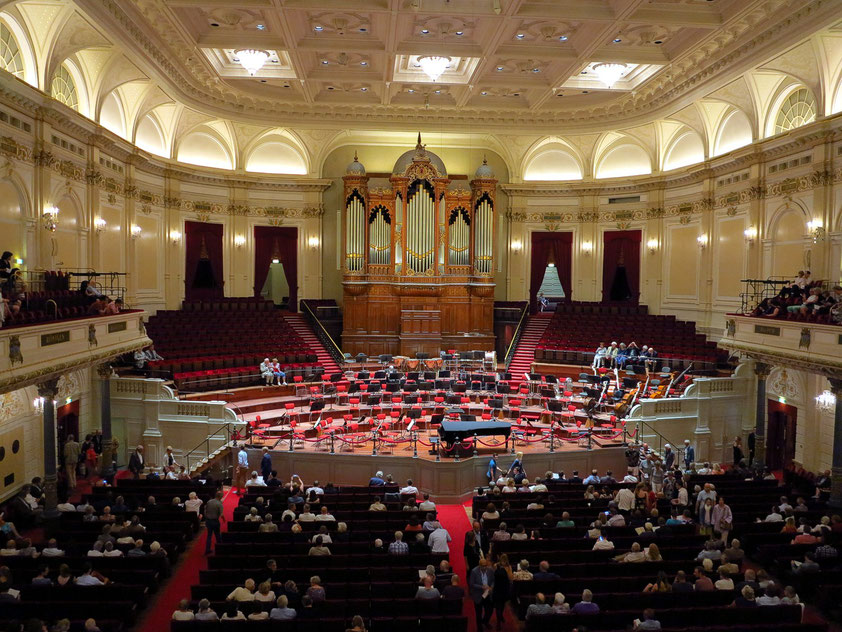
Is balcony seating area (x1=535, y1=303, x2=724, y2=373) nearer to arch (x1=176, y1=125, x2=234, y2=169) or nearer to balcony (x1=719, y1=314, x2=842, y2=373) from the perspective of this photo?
balcony (x1=719, y1=314, x2=842, y2=373)

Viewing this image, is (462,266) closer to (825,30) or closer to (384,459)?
(384,459)

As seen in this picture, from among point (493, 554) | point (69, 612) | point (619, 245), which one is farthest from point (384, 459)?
point (619, 245)

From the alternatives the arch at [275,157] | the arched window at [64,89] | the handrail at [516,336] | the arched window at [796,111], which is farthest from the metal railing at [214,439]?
the arched window at [796,111]

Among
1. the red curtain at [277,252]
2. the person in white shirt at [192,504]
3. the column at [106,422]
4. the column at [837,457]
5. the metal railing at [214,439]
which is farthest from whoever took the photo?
the red curtain at [277,252]

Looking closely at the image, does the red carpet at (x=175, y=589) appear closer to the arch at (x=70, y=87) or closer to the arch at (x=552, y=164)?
the arch at (x=70, y=87)

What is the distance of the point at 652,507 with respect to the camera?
1282 cm

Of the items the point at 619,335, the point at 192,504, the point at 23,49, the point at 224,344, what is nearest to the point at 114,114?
the point at 23,49

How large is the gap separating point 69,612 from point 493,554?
6.12 meters

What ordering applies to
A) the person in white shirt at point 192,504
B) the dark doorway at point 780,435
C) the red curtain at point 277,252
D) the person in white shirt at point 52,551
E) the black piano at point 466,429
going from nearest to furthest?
1. the person in white shirt at point 52,551
2. the person in white shirt at point 192,504
3. the black piano at point 466,429
4. the dark doorway at point 780,435
5. the red curtain at point 277,252

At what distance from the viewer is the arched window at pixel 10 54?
15047 millimetres

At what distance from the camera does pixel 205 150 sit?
90.6 feet

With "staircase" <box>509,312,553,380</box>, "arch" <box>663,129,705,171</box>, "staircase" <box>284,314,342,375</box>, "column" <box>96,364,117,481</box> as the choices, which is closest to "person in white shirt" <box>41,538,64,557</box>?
"column" <box>96,364,117,481</box>

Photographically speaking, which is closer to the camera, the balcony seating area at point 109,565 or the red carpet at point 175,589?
the balcony seating area at point 109,565

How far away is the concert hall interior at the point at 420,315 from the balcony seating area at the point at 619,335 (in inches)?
7.0
